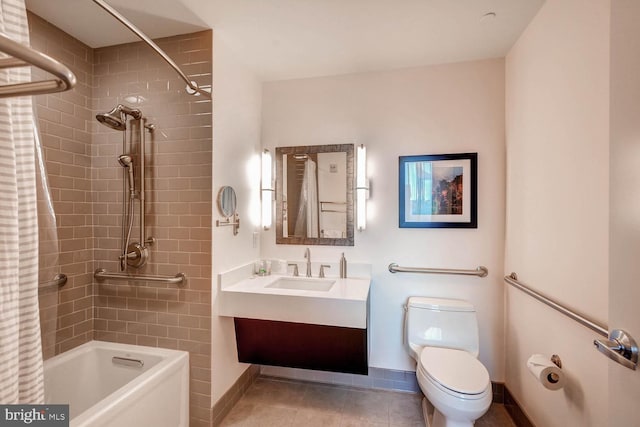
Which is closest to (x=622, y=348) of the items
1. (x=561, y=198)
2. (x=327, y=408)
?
(x=561, y=198)

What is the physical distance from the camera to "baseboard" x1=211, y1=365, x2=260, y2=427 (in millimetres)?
1755

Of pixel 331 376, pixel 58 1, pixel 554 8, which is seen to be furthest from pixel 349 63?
pixel 331 376

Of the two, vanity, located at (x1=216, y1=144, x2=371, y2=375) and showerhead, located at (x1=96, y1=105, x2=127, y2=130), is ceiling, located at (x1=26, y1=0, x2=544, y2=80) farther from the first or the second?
vanity, located at (x1=216, y1=144, x2=371, y2=375)

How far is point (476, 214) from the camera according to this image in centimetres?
204

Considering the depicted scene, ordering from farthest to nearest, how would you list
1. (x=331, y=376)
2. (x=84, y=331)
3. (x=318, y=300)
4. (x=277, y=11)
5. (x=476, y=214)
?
1. (x=331, y=376)
2. (x=476, y=214)
3. (x=84, y=331)
4. (x=318, y=300)
5. (x=277, y=11)

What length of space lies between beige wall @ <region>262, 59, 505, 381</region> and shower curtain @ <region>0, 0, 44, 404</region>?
1570 millimetres

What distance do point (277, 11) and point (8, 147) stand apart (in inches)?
56.0

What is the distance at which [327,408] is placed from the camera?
76.5 inches

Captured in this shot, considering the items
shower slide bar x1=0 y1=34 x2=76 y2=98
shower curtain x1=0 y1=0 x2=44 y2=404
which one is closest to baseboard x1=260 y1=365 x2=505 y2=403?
shower curtain x1=0 y1=0 x2=44 y2=404

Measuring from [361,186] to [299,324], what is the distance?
1131 mm

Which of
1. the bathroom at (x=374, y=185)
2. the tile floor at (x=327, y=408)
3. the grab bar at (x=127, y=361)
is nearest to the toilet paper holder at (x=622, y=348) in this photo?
the bathroom at (x=374, y=185)

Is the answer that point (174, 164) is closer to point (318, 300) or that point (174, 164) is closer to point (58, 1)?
point (58, 1)

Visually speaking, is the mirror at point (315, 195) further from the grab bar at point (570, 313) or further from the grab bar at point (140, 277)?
the grab bar at point (570, 313)

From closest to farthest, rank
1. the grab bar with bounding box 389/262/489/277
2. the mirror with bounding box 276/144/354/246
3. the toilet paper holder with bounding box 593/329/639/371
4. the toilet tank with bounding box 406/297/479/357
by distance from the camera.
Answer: the toilet paper holder with bounding box 593/329/639/371, the toilet tank with bounding box 406/297/479/357, the grab bar with bounding box 389/262/489/277, the mirror with bounding box 276/144/354/246
